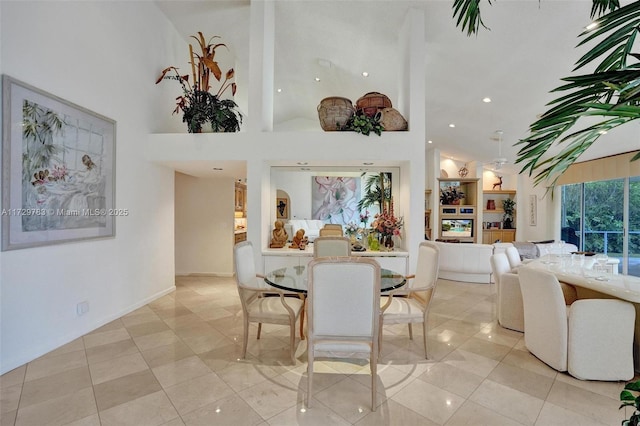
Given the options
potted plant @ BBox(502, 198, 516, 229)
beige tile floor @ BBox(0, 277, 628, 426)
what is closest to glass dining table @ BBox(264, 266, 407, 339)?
beige tile floor @ BBox(0, 277, 628, 426)

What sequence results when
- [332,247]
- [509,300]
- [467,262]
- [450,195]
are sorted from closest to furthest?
[509,300]
[332,247]
[467,262]
[450,195]

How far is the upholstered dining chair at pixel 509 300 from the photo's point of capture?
10.9 feet

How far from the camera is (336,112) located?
156 inches

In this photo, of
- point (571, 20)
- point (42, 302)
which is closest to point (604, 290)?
point (571, 20)

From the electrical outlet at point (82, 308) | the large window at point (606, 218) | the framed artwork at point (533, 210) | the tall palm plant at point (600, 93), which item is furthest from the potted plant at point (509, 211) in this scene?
the electrical outlet at point (82, 308)

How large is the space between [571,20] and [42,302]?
623 centimetres

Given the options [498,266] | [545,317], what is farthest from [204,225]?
[545,317]

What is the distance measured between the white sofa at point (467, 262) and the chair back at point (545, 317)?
8.75 ft

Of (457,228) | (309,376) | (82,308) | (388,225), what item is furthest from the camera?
(457,228)

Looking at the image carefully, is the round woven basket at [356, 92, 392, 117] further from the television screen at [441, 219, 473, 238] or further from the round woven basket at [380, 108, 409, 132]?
the television screen at [441, 219, 473, 238]

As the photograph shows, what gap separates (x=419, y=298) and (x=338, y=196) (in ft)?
7.98

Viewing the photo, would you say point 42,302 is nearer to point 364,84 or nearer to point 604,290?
point 604,290

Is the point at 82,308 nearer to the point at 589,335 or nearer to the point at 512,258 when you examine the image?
the point at 589,335

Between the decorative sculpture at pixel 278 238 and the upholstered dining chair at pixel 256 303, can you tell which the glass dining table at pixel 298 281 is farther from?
the decorative sculpture at pixel 278 238
